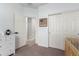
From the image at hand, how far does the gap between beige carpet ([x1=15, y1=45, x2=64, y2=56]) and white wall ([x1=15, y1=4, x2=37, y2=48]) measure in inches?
5.0

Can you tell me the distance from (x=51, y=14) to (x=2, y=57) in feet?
4.32

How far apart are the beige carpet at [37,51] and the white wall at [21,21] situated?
13 centimetres

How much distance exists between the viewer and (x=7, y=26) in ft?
7.07

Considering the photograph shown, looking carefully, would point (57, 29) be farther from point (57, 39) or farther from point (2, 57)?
point (2, 57)

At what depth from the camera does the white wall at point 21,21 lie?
2.05m

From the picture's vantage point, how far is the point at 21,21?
6.84 ft

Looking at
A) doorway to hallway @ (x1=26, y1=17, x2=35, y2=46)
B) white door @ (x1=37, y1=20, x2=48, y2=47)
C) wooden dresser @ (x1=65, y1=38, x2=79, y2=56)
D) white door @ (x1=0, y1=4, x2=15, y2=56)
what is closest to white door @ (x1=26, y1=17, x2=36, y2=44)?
doorway to hallway @ (x1=26, y1=17, x2=35, y2=46)

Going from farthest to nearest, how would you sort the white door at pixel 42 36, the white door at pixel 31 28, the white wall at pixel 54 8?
the white door at pixel 42 36 → the white door at pixel 31 28 → the white wall at pixel 54 8

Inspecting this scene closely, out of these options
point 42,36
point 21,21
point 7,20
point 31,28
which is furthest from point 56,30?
point 7,20

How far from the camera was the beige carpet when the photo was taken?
203 cm

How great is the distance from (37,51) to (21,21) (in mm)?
705

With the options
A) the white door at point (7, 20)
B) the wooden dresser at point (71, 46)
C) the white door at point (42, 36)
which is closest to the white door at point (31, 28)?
the white door at point (42, 36)

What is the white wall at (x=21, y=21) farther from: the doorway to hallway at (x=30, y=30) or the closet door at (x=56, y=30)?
the closet door at (x=56, y=30)

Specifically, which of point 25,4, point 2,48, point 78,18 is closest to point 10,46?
point 2,48
